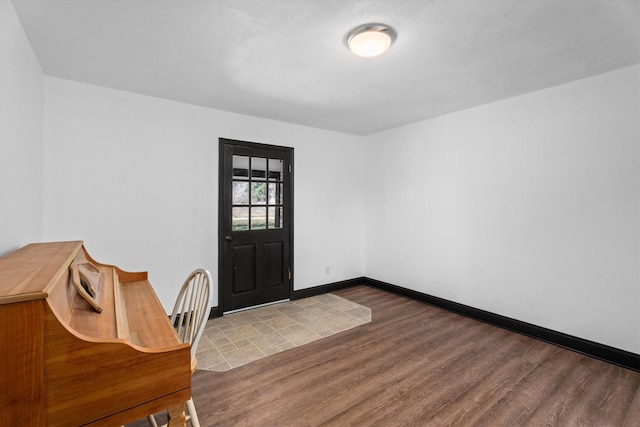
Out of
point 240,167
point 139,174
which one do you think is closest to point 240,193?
point 240,167

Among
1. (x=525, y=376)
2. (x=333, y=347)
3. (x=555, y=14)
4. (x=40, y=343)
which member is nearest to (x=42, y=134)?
(x=40, y=343)

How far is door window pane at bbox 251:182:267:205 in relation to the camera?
13.1 feet

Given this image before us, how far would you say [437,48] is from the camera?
226 centimetres

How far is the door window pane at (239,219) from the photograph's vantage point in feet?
12.7

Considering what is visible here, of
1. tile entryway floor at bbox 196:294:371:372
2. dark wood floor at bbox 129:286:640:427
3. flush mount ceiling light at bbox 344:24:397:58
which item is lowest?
dark wood floor at bbox 129:286:640:427

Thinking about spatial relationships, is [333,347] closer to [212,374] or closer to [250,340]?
[250,340]

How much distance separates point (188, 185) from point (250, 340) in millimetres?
1886

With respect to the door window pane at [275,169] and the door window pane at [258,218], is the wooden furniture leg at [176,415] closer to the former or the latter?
the door window pane at [258,218]

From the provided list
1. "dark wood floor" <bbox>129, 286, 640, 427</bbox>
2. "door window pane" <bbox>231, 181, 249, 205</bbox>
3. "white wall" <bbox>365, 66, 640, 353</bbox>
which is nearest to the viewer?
"dark wood floor" <bbox>129, 286, 640, 427</bbox>

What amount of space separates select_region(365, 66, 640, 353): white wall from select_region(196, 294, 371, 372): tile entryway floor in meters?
1.31

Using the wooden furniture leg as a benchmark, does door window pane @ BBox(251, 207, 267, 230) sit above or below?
above

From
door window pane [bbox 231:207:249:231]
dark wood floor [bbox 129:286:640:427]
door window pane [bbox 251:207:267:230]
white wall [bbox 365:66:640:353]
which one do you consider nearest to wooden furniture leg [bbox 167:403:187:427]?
dark wood floor [bbox 129:286:640:427]

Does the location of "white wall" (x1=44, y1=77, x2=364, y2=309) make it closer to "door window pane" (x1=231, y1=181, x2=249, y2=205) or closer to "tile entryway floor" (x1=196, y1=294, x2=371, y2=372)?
"door window pane" (x1=231, y1=181, x2=249, y2=205)

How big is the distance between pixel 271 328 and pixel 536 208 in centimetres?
314
